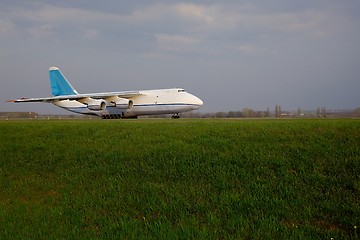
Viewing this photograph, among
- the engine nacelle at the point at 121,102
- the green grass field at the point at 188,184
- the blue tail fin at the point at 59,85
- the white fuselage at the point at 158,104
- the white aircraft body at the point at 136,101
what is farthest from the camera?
the blue tail fin at the point at 59,85

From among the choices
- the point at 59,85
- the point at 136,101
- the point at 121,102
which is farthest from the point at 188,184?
the point at 59,85

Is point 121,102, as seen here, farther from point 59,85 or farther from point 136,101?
point 59,85

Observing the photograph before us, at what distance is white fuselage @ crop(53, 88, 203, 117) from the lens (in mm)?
35500

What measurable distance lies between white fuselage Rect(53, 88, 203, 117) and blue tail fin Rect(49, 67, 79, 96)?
8584mm

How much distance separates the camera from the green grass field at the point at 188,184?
309 inches

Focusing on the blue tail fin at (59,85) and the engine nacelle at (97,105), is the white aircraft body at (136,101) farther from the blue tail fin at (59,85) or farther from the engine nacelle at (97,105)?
the blue tail fin at (59,85)

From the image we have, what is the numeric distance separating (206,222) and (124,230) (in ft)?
5.29

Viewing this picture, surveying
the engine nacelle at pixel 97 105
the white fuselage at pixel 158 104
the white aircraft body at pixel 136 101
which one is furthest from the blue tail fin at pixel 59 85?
the engine nacelle at pixel 97 105

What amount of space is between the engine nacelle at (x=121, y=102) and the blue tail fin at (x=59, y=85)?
10.5 meters

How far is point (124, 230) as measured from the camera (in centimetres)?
787

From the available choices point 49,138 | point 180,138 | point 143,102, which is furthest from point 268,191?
point 143,102

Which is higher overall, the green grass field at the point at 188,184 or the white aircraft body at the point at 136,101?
the white aircraft body at the point at 136,101

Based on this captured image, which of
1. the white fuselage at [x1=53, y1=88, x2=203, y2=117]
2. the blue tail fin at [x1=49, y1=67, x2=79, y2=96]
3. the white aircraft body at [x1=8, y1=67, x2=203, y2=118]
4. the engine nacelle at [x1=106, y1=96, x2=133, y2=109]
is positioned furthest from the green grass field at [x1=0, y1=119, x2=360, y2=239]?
the blue tail fin at [x1=49, y1=67, x2=79, y2=96]

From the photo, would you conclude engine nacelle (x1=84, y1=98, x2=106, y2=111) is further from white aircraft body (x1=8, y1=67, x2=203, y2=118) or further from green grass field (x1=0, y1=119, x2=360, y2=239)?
green grass field (x1=0, y1=119, x2=360, y2=239)
